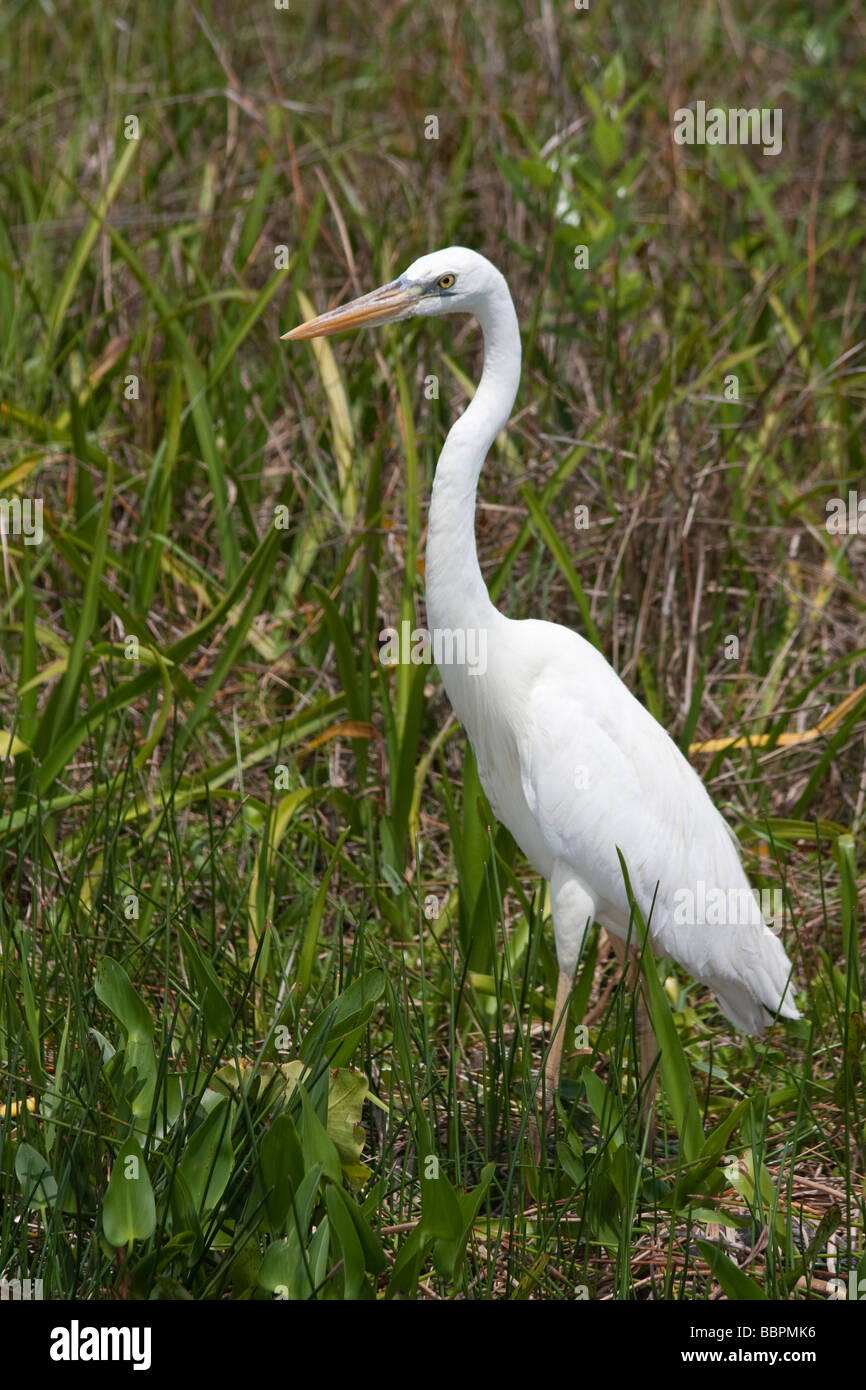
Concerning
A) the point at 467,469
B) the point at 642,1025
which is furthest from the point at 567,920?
the point at 467,469

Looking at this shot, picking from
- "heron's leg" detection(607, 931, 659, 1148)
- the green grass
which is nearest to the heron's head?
the green grass

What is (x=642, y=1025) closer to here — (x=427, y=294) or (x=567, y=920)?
(x=567, y=920)

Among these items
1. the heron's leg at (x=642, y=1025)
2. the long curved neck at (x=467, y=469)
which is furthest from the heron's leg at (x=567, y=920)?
the long curved neck at (x=467, y=469)

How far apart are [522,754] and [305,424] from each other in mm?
1736

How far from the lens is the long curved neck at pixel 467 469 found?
265 cm

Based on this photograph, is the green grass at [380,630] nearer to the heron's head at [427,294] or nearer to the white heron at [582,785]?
the white heron at [582,785]

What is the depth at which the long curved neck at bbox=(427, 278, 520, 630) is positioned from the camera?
2.65 meters

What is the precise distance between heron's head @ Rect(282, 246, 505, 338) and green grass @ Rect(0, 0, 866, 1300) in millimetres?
831

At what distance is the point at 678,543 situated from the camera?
3912 millimetres

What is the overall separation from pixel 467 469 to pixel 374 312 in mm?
349

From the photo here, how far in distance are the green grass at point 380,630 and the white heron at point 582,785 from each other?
0.46 ft

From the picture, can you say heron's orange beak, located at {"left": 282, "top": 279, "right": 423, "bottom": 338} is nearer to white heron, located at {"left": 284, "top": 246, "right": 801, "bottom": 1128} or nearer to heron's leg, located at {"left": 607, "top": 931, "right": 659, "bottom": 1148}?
white heron, located at {"left": 284, "top": 246, "right": 801, "bottom": 1128}
